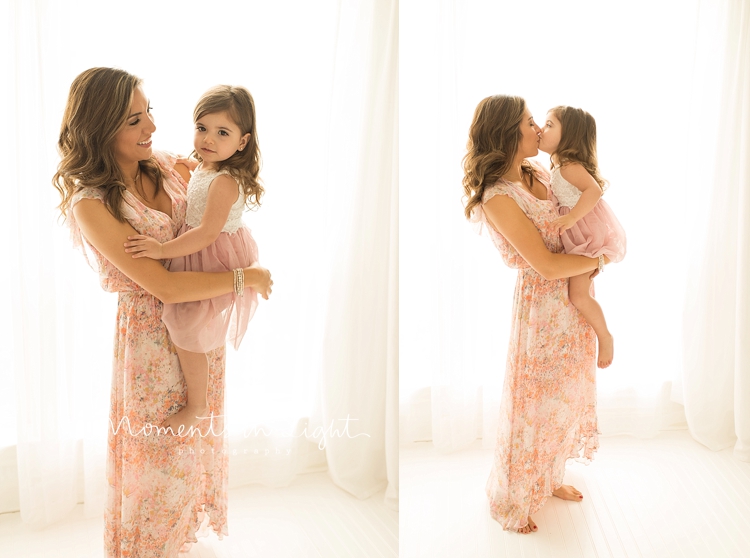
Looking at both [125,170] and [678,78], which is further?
[678,78]

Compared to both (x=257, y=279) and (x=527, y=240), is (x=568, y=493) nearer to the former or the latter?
(x=527, y=240)

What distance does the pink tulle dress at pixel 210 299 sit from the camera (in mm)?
1571

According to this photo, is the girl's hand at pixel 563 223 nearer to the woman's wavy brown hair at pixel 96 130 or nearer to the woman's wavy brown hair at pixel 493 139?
the woman's wavy brown hair at pixel 493 139

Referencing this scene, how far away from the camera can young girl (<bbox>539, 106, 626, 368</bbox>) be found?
2.04 m

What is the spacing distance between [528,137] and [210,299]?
1178mm

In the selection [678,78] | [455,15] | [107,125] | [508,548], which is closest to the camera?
[107,125]

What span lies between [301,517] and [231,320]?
767mm

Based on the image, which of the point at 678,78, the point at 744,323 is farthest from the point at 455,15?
the point at 744,323

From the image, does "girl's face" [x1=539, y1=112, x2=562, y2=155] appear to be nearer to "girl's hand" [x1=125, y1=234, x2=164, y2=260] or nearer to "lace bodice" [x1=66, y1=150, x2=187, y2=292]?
"lace bodice" [x1=66, y1=150, x2=187, y2=292]

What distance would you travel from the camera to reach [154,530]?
5.50 feet

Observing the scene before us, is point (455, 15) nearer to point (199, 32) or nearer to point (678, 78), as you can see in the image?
point (199, 32)

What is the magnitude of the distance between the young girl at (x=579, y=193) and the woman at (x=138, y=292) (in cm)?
107

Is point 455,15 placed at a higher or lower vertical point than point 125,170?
higher

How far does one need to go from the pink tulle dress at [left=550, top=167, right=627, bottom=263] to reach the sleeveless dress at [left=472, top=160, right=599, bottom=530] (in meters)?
0.04
